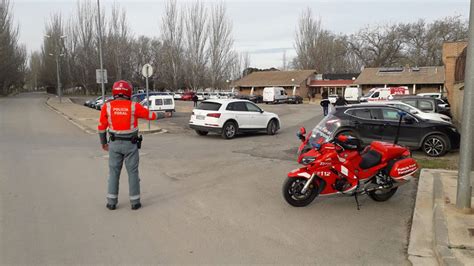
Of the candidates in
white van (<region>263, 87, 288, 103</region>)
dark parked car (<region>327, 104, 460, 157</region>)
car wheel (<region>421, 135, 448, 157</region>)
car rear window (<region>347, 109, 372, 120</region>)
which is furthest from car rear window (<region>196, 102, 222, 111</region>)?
white van (<region>263, 87, 288, 103</region>)

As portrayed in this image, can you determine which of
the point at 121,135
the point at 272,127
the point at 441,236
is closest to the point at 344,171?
the point at 441,236

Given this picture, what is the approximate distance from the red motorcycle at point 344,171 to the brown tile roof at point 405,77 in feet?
170

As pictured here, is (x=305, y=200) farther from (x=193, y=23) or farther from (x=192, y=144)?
(x=193, y=23)

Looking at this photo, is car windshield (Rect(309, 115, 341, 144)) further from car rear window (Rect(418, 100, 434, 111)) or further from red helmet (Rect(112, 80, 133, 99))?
car rear window (Rect(418, 100, 434, 111))

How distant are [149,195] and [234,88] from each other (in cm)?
6529

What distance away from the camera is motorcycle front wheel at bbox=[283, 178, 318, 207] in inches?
226

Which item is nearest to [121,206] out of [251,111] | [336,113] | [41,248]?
[41,248]

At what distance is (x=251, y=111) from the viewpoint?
15742mm

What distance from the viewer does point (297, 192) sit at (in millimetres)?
5809

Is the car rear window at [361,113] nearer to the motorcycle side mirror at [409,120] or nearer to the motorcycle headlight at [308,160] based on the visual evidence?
the motorcycle side mirror at [409,120]

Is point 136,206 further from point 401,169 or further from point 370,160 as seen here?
point 401,169

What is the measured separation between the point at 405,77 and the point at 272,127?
45.3 metres

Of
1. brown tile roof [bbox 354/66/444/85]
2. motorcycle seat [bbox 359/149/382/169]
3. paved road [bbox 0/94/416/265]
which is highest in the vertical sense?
brown tile roof [bbox 354/66/444/85]

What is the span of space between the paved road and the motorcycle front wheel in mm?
131
